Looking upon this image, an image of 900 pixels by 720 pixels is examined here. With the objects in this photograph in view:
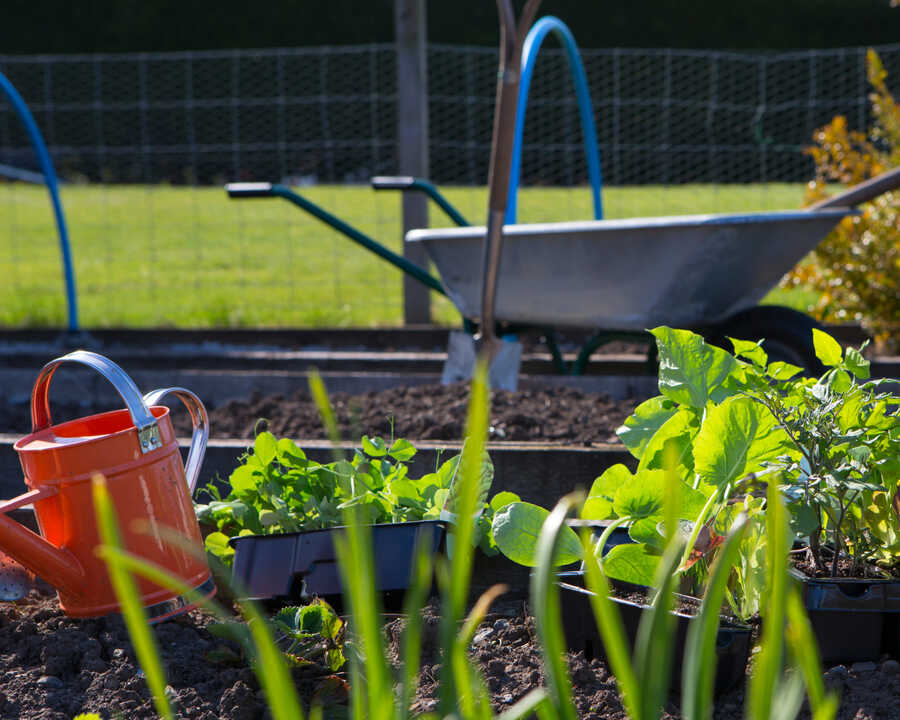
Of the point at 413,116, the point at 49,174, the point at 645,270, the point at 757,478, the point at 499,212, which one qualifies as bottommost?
the point at 757,478

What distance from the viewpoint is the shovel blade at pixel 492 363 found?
267cm

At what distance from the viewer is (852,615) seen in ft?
3.66

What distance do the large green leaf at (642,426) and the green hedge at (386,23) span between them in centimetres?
1426

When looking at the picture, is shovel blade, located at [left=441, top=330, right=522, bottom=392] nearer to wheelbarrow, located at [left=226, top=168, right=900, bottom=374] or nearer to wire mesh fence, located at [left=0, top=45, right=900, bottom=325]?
wheelbarrow, located at [left=226, top=168, right=900, bottom=374]

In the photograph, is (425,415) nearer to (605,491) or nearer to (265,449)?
(265,449)

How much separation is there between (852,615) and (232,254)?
6826 millimetres

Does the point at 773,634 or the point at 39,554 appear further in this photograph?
the point at 39,554

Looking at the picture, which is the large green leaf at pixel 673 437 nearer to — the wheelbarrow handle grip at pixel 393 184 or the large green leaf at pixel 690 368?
the large green leaf at pixel 690 368

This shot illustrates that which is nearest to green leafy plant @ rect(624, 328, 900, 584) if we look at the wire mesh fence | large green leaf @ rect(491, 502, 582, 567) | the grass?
large green leaf @ rect(491, 502, 582, 567)

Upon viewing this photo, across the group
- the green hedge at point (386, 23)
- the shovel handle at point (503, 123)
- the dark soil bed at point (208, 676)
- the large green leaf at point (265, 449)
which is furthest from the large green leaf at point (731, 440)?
the green hedge at point (386, 23)

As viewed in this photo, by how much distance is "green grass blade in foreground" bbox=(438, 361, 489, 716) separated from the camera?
464 mm

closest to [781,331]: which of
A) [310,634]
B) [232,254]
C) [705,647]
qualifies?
[310,634]

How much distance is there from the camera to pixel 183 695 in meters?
1.09

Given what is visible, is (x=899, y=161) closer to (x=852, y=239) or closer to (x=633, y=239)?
(x=852, y=239)
